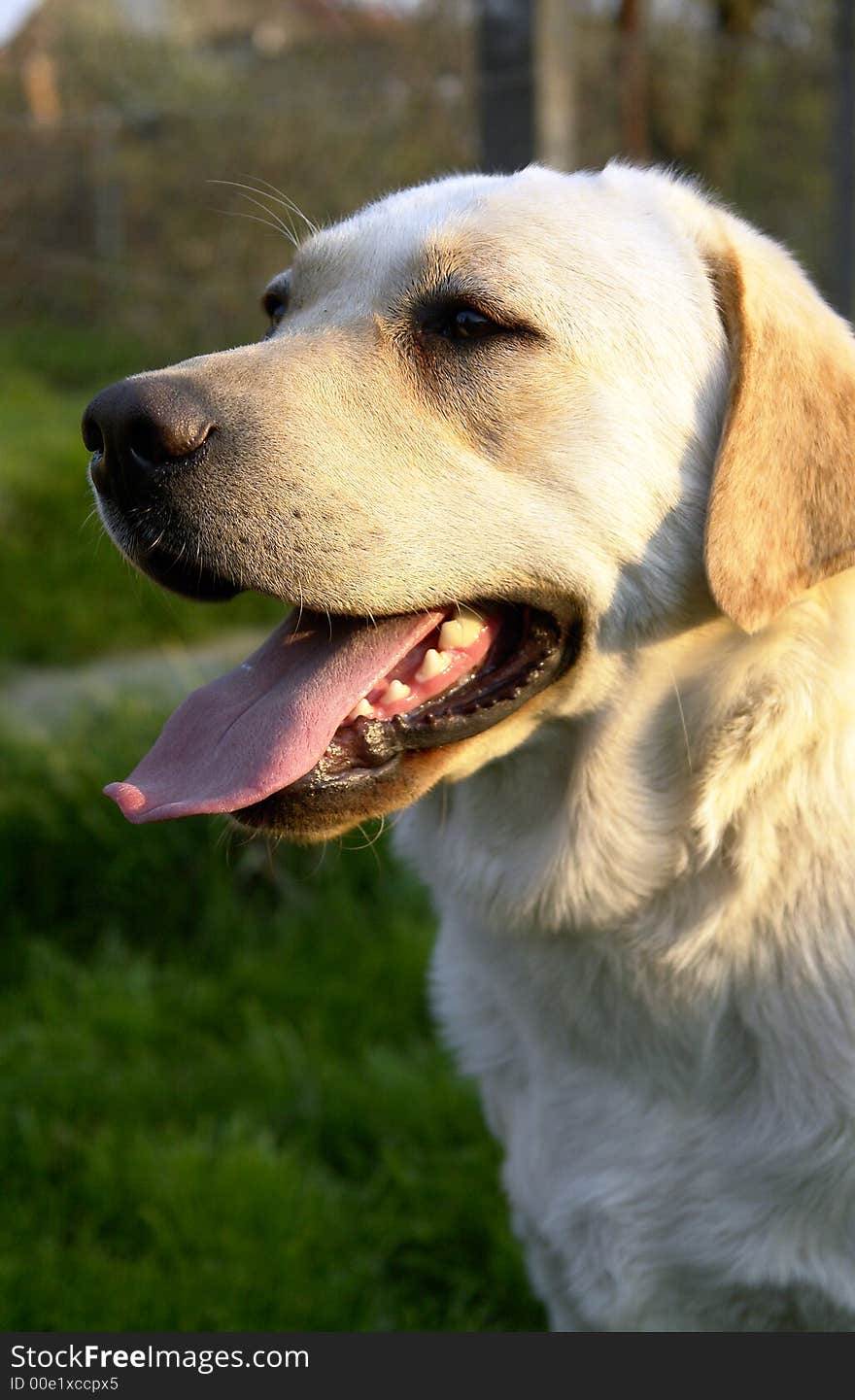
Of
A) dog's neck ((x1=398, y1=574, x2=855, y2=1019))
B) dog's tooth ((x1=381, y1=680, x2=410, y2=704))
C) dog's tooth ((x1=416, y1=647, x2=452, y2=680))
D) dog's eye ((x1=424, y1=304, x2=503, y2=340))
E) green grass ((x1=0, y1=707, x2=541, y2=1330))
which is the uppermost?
dog's eye ((x1=424, y1=304, x2=503, y2=340))

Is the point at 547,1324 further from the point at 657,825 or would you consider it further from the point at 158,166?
the point at 158,166

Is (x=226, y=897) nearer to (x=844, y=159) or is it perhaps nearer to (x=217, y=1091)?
(x=217, y=1091)

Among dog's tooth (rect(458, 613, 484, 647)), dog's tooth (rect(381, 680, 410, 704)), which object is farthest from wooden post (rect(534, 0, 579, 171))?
dog's tooth (rect(381, 680, 410, 704))

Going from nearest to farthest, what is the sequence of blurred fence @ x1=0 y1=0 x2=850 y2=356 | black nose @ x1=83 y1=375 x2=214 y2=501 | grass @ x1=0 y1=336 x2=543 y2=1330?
black nose @ x1=83 y1=375 x2=214 y2=501
grass @ x1=0 y1=336 x2=543 y2=1330
blurred fence @ x1=0 y1=0 x2=850 y2=356

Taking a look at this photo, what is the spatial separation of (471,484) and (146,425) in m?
0.51

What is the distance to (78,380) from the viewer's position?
29.3 feet

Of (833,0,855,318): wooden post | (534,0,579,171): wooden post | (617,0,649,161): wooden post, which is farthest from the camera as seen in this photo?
(833,0,855,318): wooden post

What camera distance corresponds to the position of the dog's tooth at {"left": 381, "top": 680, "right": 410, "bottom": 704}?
7.59 feet

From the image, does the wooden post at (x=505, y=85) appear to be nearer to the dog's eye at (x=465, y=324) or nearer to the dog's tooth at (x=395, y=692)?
the dog's eye at (x=465, y=324)

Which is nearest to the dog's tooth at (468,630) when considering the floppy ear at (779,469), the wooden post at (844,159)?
the floppy ear at (779,469)

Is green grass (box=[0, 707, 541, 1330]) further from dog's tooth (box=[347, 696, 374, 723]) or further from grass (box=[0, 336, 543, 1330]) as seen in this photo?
dog's tooth (box=[347, 696, 374, 723])

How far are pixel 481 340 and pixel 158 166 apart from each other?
7.62 meters

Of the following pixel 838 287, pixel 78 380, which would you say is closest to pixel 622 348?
pixel 838 287

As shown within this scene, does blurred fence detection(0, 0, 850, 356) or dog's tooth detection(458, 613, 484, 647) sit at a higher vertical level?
dog's tooth detection(458, 613, 484, 647)
